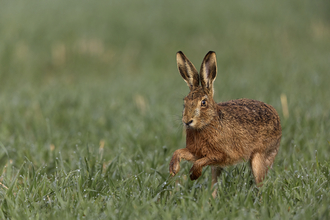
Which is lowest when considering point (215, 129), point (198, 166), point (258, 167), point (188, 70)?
point (258, 167)

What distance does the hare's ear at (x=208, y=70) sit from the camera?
268 centimetres

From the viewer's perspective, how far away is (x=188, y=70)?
2.76 meters

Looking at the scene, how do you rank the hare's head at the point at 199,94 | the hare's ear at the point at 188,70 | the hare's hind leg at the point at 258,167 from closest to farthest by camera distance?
1. the hare's head at the point at 199,94
2. the hare's ear at the point at 188,70
3. the hare's hind leg at the point at 258,167

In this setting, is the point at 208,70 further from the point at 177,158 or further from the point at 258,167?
the point at 258,167

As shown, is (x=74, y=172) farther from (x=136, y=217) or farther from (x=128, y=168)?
(x=136, y=217)

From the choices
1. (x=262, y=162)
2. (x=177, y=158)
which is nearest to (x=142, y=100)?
(x=262, y=162)

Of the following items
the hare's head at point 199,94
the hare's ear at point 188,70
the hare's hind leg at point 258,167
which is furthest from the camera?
the hare's hind leg at point 258,167

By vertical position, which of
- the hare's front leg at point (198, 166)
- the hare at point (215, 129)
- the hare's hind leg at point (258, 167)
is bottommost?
the hare's hind leg at point (258, 167)

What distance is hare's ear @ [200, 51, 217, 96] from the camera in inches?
105

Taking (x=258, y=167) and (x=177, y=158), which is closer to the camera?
(x=177, y=158)

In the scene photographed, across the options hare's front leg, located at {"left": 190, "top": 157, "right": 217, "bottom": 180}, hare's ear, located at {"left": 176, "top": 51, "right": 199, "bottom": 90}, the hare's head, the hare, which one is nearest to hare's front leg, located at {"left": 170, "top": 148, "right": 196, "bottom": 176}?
the hare

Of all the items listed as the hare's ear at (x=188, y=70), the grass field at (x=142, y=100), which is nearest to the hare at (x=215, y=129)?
the hare's ear at (x=188, y=70)

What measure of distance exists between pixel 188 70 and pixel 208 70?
0.50 feet

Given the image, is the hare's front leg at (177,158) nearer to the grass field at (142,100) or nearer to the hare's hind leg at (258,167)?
the grass field at (142,100)
